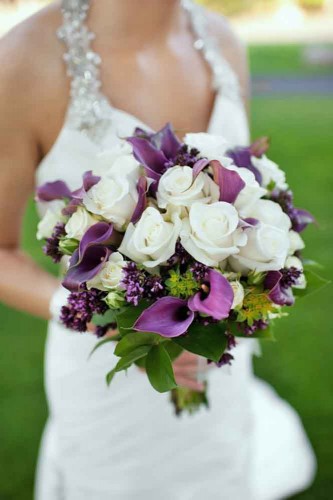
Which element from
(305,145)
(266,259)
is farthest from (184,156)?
(305,145)

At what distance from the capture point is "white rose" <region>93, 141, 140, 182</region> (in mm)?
1343

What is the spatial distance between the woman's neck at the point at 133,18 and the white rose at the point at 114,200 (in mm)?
703

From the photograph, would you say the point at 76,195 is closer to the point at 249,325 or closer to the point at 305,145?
the point at 249,325

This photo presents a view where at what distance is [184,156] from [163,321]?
37 cm

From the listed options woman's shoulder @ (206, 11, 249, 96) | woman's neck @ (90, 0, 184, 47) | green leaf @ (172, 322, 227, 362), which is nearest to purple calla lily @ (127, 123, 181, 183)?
green leaf @ (172, 322, 227, 362)

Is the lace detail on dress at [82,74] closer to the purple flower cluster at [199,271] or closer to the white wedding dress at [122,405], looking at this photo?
the white wedding dress at [122,405]

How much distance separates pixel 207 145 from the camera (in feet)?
4.48

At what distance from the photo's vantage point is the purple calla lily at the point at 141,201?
4.14 ft

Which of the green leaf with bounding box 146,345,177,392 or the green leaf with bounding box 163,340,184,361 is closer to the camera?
the green leaf with bounding box 146,345,177,392

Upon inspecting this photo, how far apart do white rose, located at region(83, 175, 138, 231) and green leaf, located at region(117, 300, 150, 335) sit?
17 centimetres

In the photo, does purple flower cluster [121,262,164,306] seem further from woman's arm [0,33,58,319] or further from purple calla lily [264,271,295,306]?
woman's arm [0,33,58,319]

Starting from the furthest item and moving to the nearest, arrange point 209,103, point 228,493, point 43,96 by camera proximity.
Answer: point 228,493, point 209,103, point 43,96

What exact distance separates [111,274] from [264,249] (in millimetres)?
312

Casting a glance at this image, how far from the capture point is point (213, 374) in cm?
218
